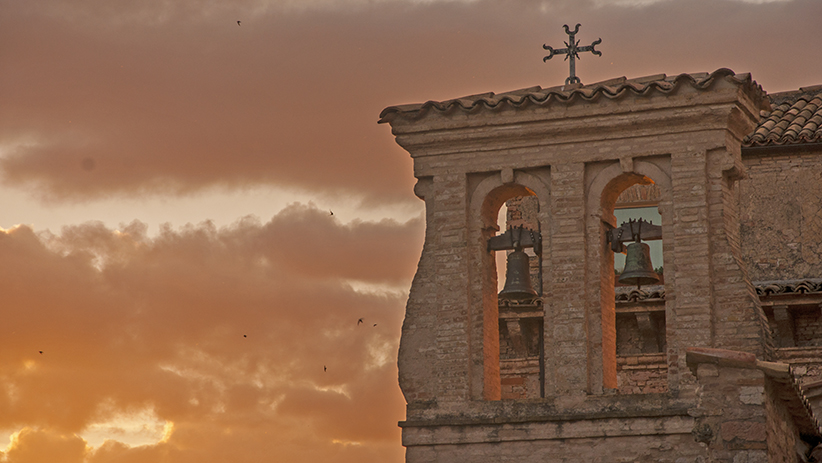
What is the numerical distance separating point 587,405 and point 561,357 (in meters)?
0.56

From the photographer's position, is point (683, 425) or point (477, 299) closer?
point (683, 425)

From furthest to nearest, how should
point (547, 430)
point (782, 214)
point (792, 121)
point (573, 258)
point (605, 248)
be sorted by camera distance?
point (792, 121) → point (782, 214) → point (605, 248) → point (573, 258) → point (547, 430)

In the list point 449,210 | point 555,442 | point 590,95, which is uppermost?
point 590,95

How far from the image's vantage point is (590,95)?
14.5 metres

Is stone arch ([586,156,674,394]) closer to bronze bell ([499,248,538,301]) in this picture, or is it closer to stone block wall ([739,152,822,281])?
bronze bell ([499,248,538,301])

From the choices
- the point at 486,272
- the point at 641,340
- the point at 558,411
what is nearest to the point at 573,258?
the point at 486,272

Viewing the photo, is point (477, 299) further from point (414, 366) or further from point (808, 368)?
point (808, 368)

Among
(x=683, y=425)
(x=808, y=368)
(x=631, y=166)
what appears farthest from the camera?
(x=808, y=368)

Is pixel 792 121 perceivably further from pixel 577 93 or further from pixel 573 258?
pixel 573 258

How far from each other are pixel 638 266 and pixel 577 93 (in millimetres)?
1866

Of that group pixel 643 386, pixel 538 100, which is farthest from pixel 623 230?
pixel 643 386

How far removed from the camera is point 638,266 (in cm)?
1460

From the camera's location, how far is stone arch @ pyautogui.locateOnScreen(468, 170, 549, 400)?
47.8 ft

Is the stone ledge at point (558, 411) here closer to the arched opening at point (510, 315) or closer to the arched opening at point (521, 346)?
the arched opening at point (510, 315)
